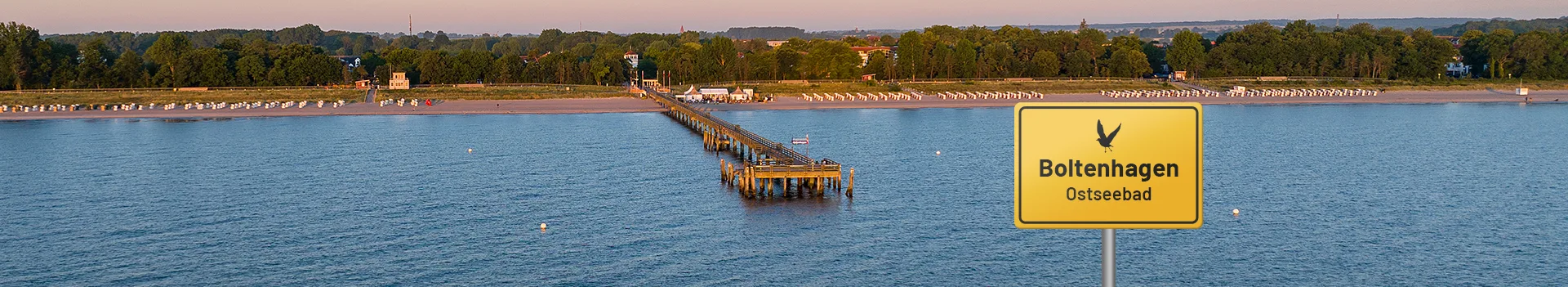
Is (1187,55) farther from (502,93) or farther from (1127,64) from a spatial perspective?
(502,93)

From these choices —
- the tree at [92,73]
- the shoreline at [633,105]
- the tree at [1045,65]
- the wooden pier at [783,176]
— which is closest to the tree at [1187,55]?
the tree at [1045,65]

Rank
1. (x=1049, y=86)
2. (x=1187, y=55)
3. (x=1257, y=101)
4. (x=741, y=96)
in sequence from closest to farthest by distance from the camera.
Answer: (x=741, y=96), (x=1257, y=101), (x=1049, y=86), (x=1187, y=55)

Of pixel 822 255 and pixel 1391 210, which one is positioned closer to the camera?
pixel 822 255

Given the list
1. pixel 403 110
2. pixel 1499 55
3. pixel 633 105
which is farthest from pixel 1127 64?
pixel 403 110

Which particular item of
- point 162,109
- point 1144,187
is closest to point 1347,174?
point 1144,187

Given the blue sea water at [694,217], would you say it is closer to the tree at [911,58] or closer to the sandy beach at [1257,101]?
the sandy beach at [1257,101]

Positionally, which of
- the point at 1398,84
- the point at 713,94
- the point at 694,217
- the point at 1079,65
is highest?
the point at 1079,65

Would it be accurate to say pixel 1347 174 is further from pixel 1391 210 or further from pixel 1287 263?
pixel 1287 263
